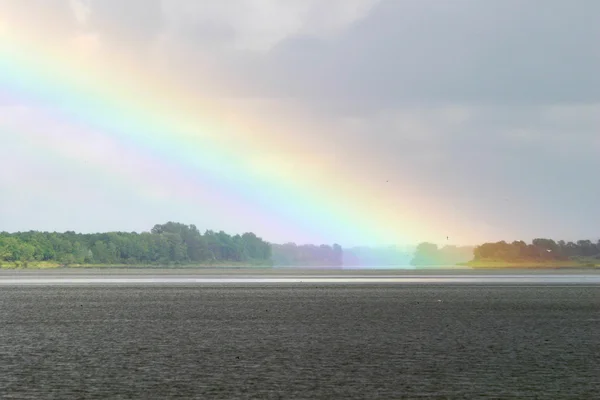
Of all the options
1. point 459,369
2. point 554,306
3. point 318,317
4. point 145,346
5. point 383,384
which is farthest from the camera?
point 554,306

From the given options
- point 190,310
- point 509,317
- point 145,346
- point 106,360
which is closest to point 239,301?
point 190,310

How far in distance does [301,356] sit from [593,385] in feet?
21.4

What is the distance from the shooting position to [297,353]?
763 inches

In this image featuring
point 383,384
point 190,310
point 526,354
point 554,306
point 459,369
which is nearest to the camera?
point 383,384

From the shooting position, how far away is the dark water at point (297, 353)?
14.3 meters

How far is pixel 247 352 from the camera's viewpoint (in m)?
19.6

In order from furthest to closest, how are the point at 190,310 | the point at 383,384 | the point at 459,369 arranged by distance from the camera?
the point at 190,310
the point at 459,369
the point at 383,384

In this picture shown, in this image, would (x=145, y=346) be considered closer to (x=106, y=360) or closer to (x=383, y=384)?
(x=106, y=360)

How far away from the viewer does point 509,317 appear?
3178 cm

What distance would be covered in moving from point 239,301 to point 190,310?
7304 mm

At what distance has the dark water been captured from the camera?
14312mm

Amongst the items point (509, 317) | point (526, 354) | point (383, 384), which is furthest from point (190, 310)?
point (383, 384)

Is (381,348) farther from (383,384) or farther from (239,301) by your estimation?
(239,301)

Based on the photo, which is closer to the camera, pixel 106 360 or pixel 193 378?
pixel 193 378
